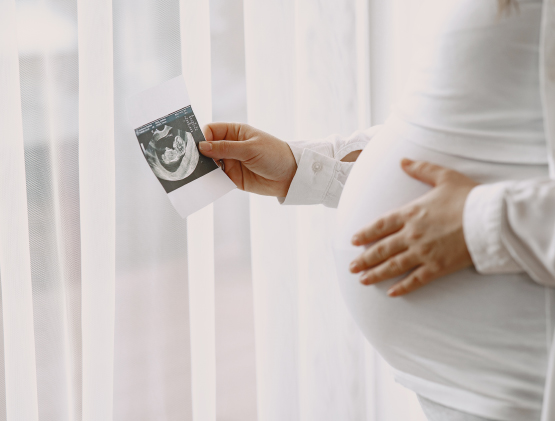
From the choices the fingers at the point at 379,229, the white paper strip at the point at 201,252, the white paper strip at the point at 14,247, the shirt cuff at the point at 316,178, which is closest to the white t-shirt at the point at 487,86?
the fingers at the point at 379,229

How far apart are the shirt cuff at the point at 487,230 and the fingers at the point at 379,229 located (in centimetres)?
8

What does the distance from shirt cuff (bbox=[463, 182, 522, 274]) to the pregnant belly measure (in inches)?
1.1

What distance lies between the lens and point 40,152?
3.15 ft

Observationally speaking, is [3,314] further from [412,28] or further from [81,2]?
[412,28]

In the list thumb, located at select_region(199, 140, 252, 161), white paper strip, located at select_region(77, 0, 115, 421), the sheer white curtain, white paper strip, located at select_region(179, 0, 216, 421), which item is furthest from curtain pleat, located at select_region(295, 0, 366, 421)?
white paper strip, located at select_region(77, 0, 115, 421)

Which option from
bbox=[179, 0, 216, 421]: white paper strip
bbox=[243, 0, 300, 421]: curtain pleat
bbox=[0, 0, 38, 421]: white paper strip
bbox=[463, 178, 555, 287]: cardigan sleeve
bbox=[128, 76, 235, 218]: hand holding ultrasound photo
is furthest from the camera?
bbox=[243, 0, 300, 421]: curtain pleat

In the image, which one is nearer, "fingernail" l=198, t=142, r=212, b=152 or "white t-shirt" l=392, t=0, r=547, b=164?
"white t-shirt" l=392, t=0, r=547, b=164

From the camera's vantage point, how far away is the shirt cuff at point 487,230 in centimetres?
46

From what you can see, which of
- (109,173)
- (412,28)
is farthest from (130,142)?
(412,28)

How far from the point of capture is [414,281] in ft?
1.71

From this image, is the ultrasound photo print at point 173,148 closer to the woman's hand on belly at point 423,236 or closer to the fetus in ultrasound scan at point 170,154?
the fetus in ultrasound scan at point 170,154

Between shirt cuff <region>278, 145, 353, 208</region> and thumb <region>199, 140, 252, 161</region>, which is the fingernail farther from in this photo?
shirt cuff <region>278, 145, 353, 208</region>

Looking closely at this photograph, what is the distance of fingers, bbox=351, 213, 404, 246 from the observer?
21.3 inches

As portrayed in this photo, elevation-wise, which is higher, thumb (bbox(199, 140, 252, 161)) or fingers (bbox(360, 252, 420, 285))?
thumb (bbox(199, 140, 252, 161))
